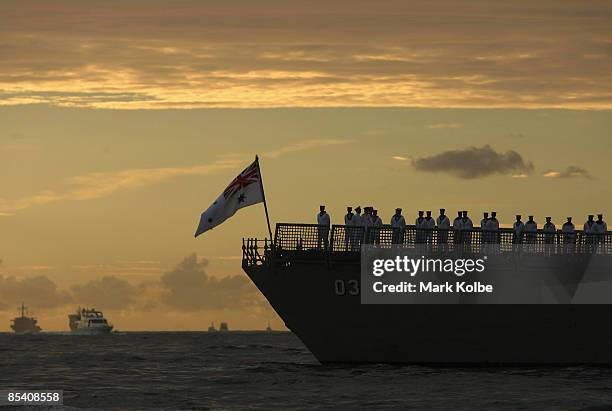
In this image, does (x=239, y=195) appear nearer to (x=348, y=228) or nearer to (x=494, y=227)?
(x=348, y=228)

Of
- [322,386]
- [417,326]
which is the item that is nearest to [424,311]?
[417,326]

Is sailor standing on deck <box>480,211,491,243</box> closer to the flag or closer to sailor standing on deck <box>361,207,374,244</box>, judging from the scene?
sailor standing on deck <box>361,207,374,244</box>

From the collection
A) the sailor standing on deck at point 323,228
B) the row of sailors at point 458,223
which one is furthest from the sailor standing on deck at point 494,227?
the sailor standing on deck at point 323,228

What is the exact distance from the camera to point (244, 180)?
57.8 m

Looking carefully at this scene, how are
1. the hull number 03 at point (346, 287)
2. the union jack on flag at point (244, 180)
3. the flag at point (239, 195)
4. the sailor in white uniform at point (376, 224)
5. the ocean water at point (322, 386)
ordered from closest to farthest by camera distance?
the ocean water at point (322, 386) → the flag at point (239, 195) → the union jack on flag at point (244, 180) → the hull number 03 at point (346, 287) → the sailor in white uniform at point (376, 224)

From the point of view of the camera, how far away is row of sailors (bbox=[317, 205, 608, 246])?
2336 inches

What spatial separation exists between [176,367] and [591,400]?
1111 inches

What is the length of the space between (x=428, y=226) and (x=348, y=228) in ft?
12.5

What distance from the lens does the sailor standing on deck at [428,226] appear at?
194 feet

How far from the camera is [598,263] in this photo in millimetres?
60469

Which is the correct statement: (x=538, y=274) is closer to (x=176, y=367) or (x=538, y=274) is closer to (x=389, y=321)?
(x=389, y=321)

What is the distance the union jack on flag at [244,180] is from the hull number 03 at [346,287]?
19.5 ft

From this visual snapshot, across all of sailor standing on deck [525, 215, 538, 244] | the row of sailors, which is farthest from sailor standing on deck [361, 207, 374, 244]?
sailor standing on deck [525, 215, 538, 244]

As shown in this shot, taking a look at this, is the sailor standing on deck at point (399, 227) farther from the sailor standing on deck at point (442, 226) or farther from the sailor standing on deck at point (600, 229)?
the sailor standing on deck at point (600, 229)
